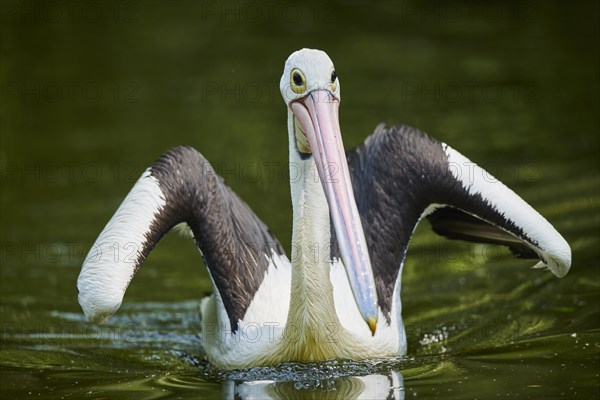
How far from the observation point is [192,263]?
31.8 ft

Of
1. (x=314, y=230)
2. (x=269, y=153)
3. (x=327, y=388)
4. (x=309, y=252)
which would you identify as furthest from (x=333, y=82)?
(x=269, y=153)

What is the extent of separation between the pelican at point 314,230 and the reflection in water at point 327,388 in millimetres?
282

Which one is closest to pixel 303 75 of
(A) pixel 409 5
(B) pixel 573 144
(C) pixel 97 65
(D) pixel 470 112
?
(B) pixel 573 144

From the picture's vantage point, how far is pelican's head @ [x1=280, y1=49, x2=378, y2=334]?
563cm

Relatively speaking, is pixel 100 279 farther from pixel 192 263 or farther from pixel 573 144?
pixel 573 144

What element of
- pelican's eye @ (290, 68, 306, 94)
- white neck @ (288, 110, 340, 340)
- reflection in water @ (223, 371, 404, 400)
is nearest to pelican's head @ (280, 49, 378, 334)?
pelican's eye @ (290, 68, 306, 94)

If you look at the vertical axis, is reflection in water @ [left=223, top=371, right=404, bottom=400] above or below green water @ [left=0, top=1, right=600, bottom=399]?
below

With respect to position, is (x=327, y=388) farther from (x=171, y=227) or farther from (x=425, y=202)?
(x=425, y=202)

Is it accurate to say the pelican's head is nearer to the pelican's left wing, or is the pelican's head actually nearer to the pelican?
the pelican

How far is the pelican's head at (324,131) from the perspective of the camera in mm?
5625

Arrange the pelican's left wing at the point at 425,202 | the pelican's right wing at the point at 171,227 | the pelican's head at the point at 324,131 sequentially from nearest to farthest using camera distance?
1. the pelican's head at the point at 324,131
2. the pelican's right wing at the point at 171,227
3. the pelican's left wing at the point at 425,202

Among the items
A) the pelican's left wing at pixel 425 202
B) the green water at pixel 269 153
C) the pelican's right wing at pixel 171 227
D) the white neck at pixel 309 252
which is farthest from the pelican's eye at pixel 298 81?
the green water at pixel 269 153

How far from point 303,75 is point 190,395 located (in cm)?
186

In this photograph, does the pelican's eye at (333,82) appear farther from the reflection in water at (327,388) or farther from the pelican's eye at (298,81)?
the reflection in water at (327,388)
